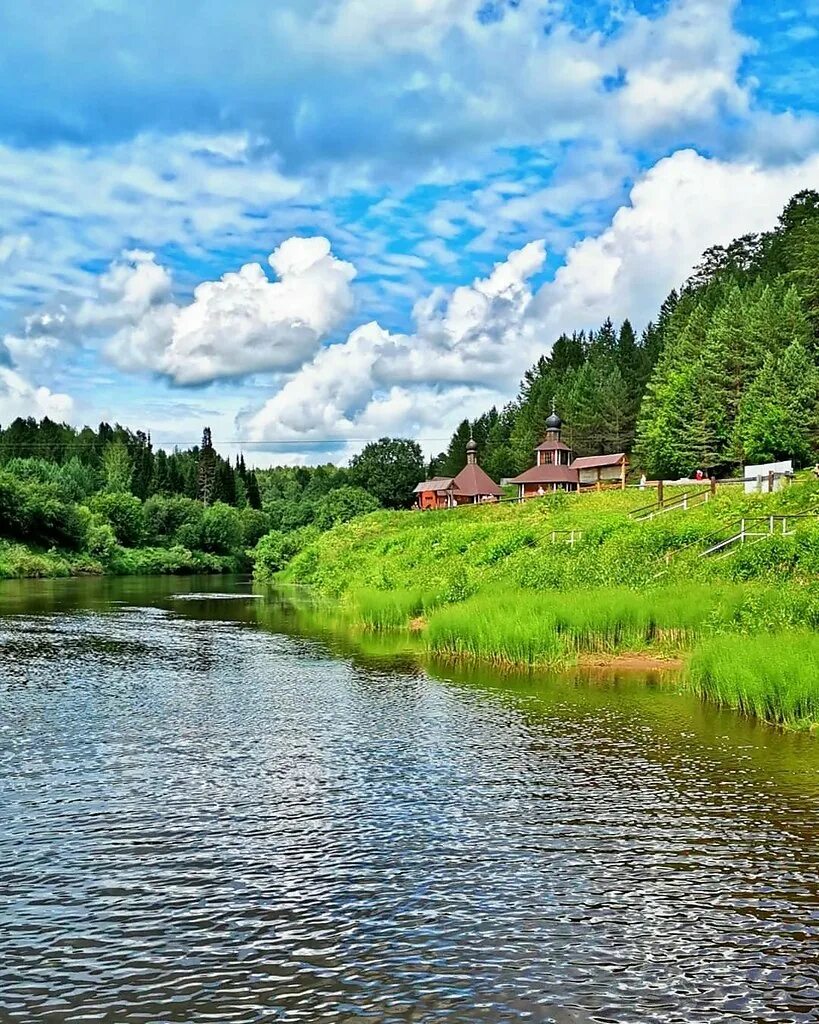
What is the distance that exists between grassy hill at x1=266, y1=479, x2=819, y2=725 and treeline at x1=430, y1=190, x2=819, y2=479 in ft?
99.1

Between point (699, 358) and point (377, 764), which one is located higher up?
point (699, 358)

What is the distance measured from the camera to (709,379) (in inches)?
4067

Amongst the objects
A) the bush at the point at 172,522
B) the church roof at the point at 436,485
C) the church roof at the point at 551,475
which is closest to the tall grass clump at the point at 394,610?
the church roof at the point at 551,475

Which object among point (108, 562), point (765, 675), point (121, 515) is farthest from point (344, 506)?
point (765, 675)

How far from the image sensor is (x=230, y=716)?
24.0 metres

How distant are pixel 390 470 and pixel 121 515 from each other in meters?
53.5

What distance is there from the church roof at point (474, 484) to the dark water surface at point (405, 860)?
372 feet

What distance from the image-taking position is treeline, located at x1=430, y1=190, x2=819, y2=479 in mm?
89438

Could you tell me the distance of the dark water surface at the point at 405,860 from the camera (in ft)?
32.7

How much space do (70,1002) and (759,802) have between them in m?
11.8

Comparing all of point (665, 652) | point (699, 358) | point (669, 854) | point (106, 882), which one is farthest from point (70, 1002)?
point (699, 358)

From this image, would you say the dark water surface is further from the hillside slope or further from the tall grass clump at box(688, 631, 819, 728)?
the hillside slope

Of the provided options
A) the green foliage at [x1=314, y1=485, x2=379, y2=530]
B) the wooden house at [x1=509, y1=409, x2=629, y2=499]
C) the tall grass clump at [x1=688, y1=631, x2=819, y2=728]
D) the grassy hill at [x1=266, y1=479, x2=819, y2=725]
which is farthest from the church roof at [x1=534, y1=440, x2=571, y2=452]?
the tall grass clump at [x1=688, y1=631, x2=819, y2=728]

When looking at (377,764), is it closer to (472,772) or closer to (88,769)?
(472,772)
